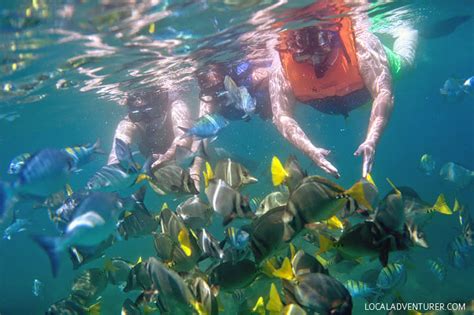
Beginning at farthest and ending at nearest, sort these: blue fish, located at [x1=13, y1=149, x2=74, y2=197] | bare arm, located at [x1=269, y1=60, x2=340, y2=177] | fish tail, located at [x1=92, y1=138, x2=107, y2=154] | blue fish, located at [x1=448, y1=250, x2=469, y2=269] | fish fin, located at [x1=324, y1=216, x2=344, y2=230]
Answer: blue fish, located at [x1=448, y1=250, x2=469, y2=269], fish tail, located at [x1=92, y1=138, x2=107, y2=154], bare arm, located at [x1=269, y1=60, x2=340, y2=177], fish fin, located at [x1=324, y1=216, x2=344, y2=230], blue fish, located at [x1=13, y1=149, x2=74, y2=197]

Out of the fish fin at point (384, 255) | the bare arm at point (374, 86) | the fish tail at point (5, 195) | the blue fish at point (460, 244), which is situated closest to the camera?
the fish fin at point (384, 255)

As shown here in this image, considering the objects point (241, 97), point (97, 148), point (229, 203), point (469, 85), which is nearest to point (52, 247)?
point (229, 203)

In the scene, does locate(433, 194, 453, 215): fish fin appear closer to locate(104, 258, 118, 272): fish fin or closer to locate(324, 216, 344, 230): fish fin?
locate(324, 216, 344, 230): fish fin

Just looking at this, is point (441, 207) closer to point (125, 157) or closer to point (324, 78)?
point (125, 157)

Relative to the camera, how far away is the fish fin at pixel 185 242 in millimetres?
3979

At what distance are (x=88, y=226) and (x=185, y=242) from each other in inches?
48.8

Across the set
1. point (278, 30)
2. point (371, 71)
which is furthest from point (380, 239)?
point (278, 30)

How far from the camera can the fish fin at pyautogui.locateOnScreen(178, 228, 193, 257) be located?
398 centimetres

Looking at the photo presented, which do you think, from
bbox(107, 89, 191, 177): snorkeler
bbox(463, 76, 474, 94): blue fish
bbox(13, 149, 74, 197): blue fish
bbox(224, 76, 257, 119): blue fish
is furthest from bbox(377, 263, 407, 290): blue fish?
bbox(463, 76, 474, 94): blue fish

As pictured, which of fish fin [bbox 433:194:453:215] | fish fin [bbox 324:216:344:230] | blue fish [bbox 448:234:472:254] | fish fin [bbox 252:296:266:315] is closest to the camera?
fish fin [bbox 324:216:344:230]

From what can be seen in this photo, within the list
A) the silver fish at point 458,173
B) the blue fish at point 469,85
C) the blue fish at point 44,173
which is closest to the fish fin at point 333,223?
the blue fish at point 44,173

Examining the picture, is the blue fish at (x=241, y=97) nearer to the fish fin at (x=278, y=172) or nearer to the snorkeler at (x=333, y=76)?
the snorkeler at (x=333, y=76)

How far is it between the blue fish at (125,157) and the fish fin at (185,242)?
1.62 meters

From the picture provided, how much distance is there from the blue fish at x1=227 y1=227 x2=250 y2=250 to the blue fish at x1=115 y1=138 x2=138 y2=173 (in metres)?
1.89
